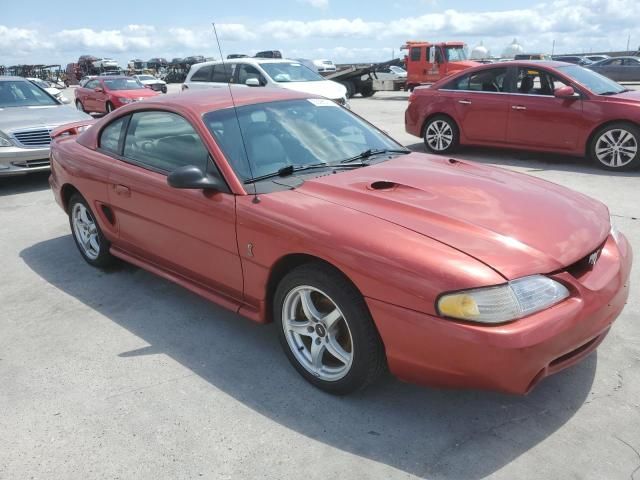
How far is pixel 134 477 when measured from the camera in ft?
7.71

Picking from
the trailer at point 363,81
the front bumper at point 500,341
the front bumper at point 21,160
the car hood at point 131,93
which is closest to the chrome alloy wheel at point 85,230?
the front bumper at point 500,341

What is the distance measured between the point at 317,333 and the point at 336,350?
135mm

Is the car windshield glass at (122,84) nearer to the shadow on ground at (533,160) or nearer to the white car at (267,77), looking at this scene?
the white car at (267,77)

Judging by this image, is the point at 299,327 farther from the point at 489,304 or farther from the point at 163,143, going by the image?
the point at 163,143

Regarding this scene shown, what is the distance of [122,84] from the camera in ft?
57.2

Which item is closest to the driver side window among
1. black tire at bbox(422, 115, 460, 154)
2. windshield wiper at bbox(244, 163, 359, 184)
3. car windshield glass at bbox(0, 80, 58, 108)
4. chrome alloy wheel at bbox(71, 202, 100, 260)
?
windshield wiper at bbox(244, 163, 359, 184)

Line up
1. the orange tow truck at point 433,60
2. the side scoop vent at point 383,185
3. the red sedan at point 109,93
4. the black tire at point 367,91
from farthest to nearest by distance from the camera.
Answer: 1. the black tire at point 367,91
2. the orange tow truck at point 433,60
3. the red sedan at point 109,93
4. the side scoop vent at point 383,185

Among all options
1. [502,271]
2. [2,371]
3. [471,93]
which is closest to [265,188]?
[502,271]

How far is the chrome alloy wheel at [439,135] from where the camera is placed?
30.1 ft

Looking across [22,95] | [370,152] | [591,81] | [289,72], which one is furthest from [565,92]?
[22,95]

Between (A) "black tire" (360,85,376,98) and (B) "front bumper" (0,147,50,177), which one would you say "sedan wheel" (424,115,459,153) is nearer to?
(B) "front bumper" (0,147,50,177)

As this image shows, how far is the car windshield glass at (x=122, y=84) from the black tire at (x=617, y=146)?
13.9 meters

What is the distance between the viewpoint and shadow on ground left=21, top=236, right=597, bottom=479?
2.42 metres

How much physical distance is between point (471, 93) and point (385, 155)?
5.70 metres
